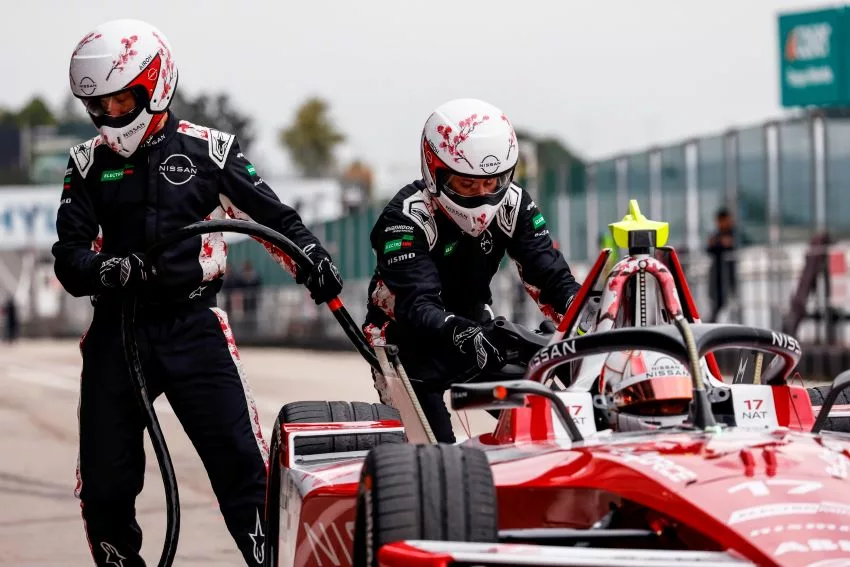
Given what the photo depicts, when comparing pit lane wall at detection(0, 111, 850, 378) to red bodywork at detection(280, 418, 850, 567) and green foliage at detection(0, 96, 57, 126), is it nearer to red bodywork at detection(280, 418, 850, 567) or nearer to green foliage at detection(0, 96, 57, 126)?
red bodywork at detection(280, 418, 850, 567)

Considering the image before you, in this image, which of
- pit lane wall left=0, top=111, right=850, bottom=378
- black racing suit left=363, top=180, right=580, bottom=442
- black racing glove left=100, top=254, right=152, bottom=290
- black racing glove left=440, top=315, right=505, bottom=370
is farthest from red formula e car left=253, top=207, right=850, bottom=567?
pit lane wall left=0, top=111, right=850, bottom=378

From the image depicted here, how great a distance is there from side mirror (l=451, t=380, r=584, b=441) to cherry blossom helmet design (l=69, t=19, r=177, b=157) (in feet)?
7.25

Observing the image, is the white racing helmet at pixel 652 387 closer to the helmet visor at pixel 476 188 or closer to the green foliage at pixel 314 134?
the helmet visor at pixel 476 188

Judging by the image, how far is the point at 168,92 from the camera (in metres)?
6.75

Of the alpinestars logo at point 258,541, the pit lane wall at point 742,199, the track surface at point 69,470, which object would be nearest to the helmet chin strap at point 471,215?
the alpinestars logo at point 258,541

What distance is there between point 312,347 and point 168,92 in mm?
28475

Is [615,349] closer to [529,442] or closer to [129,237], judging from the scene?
[529,442]

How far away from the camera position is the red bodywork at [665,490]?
412cm

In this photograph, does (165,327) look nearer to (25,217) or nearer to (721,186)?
(721,186)

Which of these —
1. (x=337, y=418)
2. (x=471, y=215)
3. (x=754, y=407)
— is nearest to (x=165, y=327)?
(x=337, y=418)

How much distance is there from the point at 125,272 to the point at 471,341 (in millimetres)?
1272

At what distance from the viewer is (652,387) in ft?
17.3

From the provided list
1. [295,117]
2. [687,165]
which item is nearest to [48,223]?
[687,165]

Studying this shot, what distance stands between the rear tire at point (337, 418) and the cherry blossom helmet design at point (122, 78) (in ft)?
4.01
